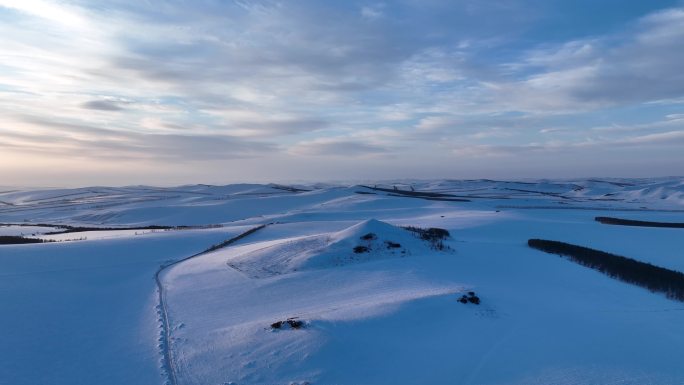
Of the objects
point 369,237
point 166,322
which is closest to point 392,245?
point 369,237

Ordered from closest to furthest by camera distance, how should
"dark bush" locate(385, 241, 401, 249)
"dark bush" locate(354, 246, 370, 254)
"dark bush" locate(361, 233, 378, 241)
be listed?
1. "dark bush" locate(354, 246, 370, 254)
2. "dark bush" locate(385, 241, 401, 249)
3. "dark bush" locate(361, 233, 378, 241)

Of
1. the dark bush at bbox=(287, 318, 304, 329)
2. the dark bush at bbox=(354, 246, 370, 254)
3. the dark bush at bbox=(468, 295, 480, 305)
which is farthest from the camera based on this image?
the dark bush at bbox=(354, 246, 370, 254)

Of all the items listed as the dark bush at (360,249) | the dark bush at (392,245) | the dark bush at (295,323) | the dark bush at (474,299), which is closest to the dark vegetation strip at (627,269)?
the dark bush at (474,299)

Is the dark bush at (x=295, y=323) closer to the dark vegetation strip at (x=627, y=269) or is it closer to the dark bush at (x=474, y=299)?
the dark bush at (x=474, y=299)

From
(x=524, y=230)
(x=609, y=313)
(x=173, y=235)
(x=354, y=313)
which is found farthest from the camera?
(x=524, y=230)

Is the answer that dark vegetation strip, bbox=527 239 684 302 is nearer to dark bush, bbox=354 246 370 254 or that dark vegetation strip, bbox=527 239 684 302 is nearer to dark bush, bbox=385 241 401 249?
dark bush, bbox=385 241 401 249

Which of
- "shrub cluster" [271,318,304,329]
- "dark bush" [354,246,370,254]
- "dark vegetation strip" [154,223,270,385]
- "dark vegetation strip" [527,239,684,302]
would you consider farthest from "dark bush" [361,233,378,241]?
"shrub cluster" [271,318,304,329]

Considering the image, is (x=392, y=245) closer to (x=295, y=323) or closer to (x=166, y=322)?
(x=295, y=323)

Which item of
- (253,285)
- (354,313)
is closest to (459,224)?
(253,285)

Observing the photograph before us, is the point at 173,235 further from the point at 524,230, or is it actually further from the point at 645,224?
the point at 645,224
